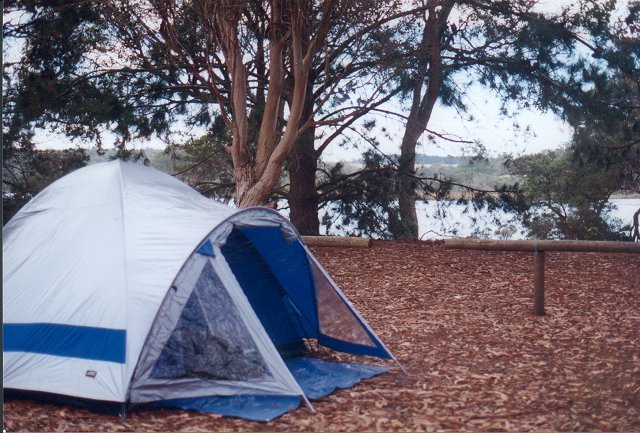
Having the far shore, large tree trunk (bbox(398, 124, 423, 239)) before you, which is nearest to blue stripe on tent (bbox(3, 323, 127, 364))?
large tree trunk (bbox(398, 124, 423, 239))

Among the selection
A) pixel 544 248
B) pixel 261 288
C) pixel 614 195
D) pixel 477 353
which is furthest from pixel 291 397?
pixel 614 195

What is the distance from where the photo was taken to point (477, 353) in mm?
6988

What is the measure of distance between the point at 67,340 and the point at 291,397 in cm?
164

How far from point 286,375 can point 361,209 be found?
8826mm

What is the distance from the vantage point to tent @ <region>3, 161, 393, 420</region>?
5285 millimetres

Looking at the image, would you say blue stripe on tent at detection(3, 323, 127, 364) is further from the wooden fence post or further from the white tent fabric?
the wooden fence post

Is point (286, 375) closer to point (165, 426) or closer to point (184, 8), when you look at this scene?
point (165, 426)

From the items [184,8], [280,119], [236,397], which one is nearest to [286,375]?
[236,397]

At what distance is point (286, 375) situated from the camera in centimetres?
546

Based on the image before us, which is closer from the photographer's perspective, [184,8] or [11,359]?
[11,359]

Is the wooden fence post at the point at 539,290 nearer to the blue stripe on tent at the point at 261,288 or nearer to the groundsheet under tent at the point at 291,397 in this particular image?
the groundsheet under tent at the point at 291,397

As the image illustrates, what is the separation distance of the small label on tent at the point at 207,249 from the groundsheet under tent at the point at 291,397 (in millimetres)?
1040

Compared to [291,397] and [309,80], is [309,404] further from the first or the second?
[309,80]

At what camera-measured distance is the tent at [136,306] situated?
5285 millimetres
